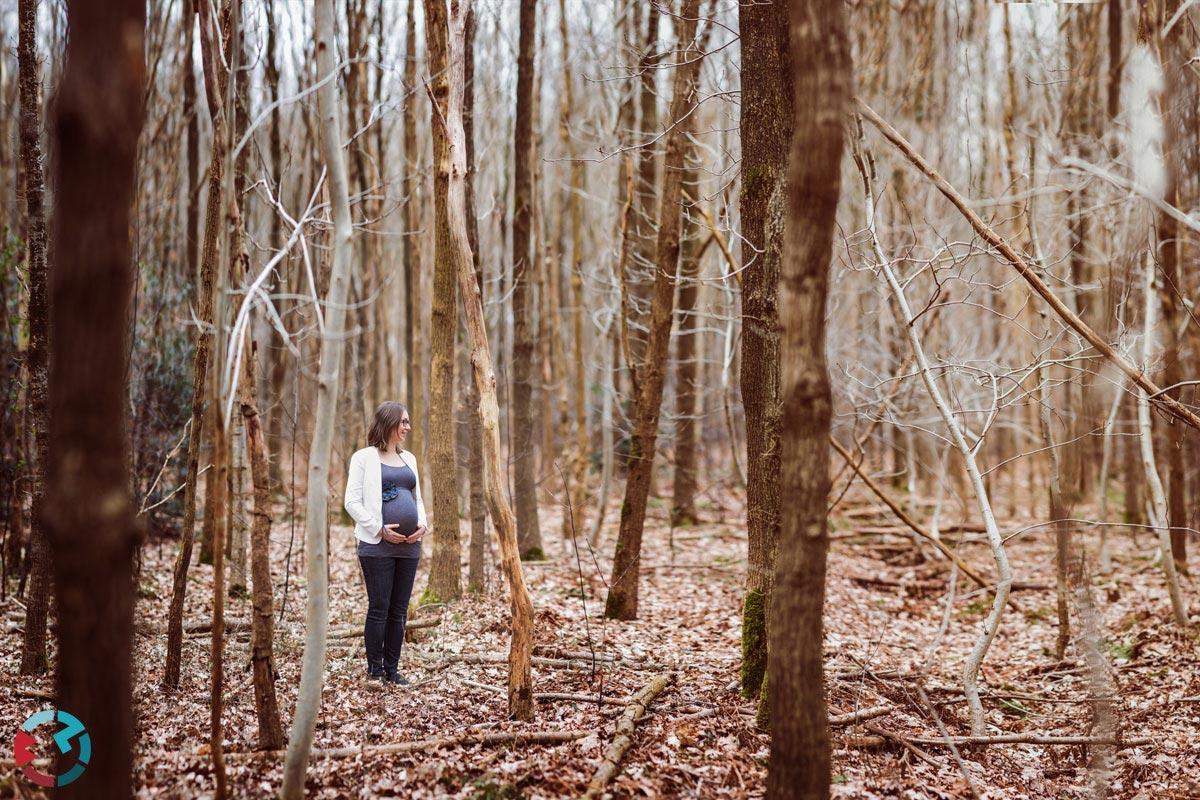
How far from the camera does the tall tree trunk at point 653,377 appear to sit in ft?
23.1

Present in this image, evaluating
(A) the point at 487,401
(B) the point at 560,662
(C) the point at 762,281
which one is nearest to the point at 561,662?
(B) the point at 560,662

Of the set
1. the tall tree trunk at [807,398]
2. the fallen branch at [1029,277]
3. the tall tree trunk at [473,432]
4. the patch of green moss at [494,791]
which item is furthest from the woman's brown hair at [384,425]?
the fallen branch at [1029,277]

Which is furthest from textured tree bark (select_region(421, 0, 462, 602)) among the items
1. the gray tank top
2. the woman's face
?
the gray tank top

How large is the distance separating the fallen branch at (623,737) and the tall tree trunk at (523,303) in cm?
458

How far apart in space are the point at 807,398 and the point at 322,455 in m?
1.95

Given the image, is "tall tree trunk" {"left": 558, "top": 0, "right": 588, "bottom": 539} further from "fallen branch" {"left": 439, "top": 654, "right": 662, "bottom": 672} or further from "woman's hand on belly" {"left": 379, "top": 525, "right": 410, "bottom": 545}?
"woman's hand on belly" {"left": 379, "top": 525, "right": 410, "bottom": 545}

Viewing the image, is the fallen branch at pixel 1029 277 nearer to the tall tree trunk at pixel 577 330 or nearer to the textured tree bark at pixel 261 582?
the textured tree bark at pixel 261 582

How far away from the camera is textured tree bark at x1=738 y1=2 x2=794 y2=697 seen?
457 cm

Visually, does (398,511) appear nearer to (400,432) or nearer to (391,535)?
(391,535)

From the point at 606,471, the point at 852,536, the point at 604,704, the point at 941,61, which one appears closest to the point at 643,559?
the point at 606,471

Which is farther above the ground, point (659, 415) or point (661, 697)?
point (659, 415)

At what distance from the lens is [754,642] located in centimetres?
478

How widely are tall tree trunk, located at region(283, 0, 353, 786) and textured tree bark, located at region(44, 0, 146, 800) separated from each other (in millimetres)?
732

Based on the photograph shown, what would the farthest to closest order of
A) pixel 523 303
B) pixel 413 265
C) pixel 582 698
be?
pixel 413 265, pixel 523 303, pixel 582 698
